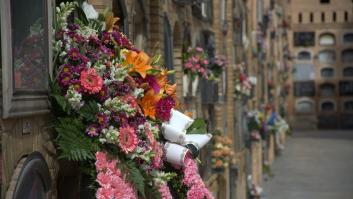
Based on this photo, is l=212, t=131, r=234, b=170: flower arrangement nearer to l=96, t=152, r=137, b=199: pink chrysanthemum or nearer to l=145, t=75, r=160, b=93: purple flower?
l=145, t=75, r=160, b=93: purple flower

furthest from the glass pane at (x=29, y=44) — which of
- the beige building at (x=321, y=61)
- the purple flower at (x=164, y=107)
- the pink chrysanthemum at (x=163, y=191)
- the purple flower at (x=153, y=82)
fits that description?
the beige building at (x=321, y=61)

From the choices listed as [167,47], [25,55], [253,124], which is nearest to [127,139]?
[25,55]

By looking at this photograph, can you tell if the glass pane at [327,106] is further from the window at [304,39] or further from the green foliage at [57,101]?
the green foliage at [57,101]

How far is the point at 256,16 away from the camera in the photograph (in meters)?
32.7

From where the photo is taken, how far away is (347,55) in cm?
7469

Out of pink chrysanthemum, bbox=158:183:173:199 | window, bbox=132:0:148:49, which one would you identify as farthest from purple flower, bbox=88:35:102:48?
window, bbox=132:0:148:49

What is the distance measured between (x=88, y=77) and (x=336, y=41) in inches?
2769

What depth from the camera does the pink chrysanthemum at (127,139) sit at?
19.9 feet

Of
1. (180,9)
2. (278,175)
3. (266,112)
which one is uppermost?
(180,9)

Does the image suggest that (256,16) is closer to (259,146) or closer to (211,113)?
(259,146)

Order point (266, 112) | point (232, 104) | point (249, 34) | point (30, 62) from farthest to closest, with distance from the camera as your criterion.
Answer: point (266, 112) → point (249, 34) → point (232, 104) → point (30, 62)

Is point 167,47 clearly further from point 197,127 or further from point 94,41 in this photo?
point 94,41

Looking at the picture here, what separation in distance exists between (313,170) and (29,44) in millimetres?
37357

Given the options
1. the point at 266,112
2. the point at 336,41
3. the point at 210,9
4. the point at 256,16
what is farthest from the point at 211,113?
the point at 336,41
